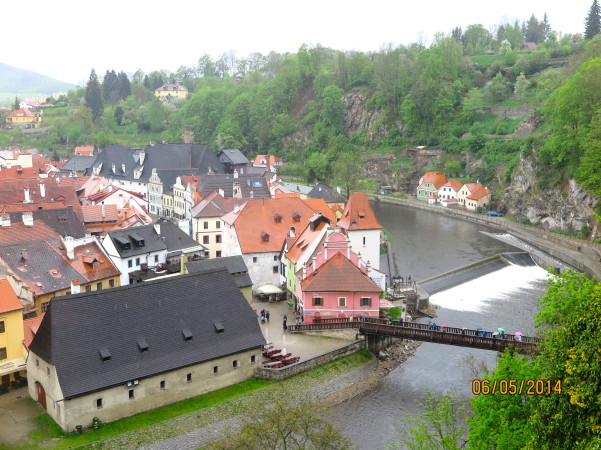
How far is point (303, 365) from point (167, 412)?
28.0 ft

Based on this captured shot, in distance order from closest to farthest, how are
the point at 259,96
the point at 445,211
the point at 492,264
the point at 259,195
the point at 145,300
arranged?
1. the point at 145,300
2. the point at 492,264
3. the point at 259,195
4. the point at 445,211
5. the point at 259,96

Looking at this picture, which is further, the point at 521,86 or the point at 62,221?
the point at 521,86

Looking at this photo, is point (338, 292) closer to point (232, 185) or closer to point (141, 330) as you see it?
point (141, 330)

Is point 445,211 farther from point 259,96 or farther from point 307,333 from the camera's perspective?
point 259,96

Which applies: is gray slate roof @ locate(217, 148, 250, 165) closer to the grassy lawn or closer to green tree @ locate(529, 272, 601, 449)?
the grassy lawn

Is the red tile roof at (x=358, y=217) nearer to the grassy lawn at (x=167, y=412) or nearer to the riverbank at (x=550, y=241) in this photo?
the grassy lawn at (x=167, y=412)

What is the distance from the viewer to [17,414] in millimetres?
29953

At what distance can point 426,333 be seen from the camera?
38531 mm

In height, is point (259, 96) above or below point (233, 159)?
above

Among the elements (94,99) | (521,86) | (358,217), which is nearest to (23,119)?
(94,99)

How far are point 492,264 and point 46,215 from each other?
42.6m

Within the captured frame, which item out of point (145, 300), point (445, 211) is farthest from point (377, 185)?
point (145, 300)

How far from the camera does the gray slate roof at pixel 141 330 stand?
2922 centimetres

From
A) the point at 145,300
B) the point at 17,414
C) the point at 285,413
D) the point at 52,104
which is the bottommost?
the point at 17,414
